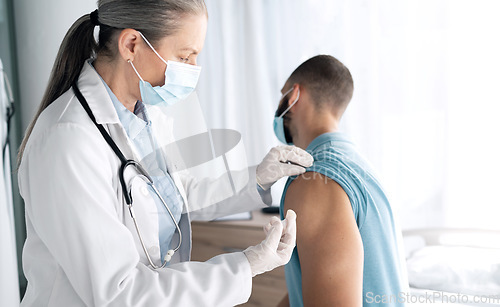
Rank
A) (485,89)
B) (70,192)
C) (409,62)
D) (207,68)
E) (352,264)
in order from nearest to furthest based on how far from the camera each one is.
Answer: (70,192) < (352,264) < (485,89) < (409,62) < (207,68)

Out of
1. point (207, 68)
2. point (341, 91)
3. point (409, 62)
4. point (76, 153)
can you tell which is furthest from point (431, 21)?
point (76, 153)

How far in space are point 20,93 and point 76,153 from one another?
1.85m

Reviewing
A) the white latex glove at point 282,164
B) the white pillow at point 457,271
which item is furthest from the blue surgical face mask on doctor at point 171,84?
the white pillow at point 457,271

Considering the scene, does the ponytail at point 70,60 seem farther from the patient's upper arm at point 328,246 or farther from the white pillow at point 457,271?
the white pillow at point 457,271

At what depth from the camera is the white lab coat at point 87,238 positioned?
0.76 meters

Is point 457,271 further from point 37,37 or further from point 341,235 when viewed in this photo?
point 37,37

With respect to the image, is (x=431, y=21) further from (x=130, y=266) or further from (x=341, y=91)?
(x=130, y=266)

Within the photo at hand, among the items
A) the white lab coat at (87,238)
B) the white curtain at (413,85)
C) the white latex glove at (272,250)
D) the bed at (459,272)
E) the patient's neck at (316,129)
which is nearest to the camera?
the white lab coat at (87,238)

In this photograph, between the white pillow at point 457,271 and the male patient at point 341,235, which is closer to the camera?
the male patient at point 341,235

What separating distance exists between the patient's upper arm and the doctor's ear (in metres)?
0.51

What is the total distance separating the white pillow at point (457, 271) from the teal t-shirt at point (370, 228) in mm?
563

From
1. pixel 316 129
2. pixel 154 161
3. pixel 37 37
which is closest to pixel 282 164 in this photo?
pixel 316 129

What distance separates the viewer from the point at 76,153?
30.7 inches

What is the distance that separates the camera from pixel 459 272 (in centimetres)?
160
